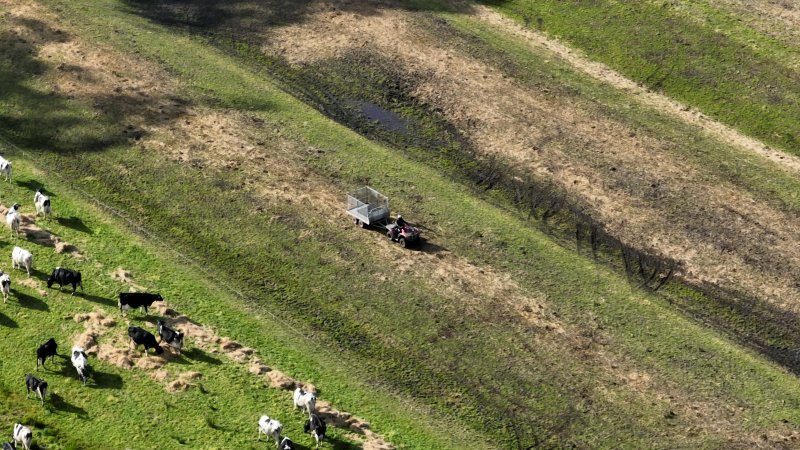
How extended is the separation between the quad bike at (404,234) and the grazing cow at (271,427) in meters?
17.0

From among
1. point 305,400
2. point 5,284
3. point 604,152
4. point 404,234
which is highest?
point 604,152

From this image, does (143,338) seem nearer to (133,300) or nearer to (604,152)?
(133,300)

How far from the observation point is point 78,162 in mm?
63406

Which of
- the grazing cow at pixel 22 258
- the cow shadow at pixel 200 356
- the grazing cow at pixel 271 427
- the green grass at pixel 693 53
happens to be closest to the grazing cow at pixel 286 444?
the grazing cow at pixel 271 427

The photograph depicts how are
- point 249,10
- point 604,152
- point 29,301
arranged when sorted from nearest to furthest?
point 29,301 < point 604,152 < point 249,10

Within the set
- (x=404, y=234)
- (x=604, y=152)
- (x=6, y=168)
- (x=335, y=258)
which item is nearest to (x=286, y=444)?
(x=335, y=258)

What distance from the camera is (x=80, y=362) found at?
44.9 m

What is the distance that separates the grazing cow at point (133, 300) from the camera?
4934 cm

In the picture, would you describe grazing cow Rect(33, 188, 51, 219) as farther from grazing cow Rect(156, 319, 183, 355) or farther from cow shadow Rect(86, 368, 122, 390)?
cow shadow Rect(86, 368, 122, 390)

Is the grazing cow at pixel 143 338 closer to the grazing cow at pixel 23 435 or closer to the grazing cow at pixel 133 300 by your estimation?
the grazing cow at pixel 133 300

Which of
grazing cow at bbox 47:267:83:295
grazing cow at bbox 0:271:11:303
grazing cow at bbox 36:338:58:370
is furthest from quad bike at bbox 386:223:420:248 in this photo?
grazing cow at bbox 0:271:11:303

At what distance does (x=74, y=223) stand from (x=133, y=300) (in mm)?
10115

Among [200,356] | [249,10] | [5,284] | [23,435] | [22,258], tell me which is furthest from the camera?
[249,10]

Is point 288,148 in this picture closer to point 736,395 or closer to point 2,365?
point 2,365
